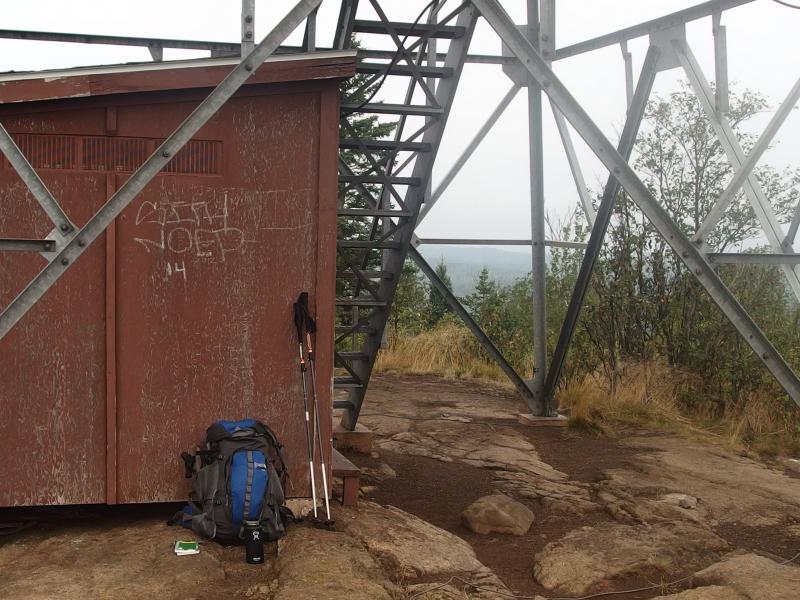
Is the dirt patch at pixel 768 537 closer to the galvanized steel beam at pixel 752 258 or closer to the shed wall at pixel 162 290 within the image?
the galvanized steel beam at pixel 752 258

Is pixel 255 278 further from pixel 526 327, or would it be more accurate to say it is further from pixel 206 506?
pixel 526 327

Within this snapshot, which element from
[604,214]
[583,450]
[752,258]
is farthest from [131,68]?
[583,450]

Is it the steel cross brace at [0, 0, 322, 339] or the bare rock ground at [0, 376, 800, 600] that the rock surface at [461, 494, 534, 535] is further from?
the steel cross brace at [0, 0, 322, 339]

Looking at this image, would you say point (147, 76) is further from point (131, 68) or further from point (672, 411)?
point (672, 411)

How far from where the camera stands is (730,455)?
8.84 metres

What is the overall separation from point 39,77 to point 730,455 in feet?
23.1

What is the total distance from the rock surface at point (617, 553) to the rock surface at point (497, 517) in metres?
0.37

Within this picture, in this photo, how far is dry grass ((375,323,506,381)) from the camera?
1429 centimetres

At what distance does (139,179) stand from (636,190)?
3.09 metres

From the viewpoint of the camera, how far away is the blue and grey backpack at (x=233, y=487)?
5391mm

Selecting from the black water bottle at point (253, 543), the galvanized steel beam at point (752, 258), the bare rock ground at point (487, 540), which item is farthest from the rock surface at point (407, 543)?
the galvanized steel beam at point (752, 258)

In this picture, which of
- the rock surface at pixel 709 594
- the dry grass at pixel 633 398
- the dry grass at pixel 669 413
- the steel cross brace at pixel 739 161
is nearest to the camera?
the rock surface at pixel 709 594

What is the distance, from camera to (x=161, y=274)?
5.82m

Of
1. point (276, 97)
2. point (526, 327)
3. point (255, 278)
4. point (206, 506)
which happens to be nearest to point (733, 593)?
point (206, 506)
